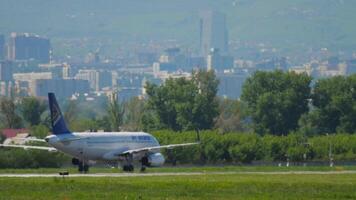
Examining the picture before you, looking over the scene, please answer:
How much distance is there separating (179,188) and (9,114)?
83429mm

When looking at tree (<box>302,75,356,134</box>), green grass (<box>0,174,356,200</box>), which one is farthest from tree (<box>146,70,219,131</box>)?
green grass (<box>0,174,356,200</box>)

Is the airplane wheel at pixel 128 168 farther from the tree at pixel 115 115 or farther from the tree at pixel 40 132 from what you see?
the tree at pixel 115 115

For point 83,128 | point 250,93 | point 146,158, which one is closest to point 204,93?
point 250,93

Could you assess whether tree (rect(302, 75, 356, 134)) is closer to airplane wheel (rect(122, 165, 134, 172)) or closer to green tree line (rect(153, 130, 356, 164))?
green tree line (rect(153, 130, 356, 164))

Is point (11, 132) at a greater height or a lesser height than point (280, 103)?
lesser

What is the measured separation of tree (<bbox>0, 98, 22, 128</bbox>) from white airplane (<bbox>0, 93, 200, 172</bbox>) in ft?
155

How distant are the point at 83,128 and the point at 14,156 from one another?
4796 cm

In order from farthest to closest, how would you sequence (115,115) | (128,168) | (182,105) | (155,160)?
(115,115), (182,105), (155,160), (128,168)

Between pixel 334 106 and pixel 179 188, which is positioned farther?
pixel 334 106

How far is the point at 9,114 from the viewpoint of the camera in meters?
142

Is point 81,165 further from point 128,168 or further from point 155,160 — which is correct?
point 155,160

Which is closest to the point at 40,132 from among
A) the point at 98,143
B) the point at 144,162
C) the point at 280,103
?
the point at 280,103

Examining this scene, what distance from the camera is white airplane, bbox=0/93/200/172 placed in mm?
88375

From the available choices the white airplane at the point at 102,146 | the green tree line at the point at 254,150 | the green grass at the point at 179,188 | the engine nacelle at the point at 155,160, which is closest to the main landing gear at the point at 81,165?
the white airplane at the point at 102,146
